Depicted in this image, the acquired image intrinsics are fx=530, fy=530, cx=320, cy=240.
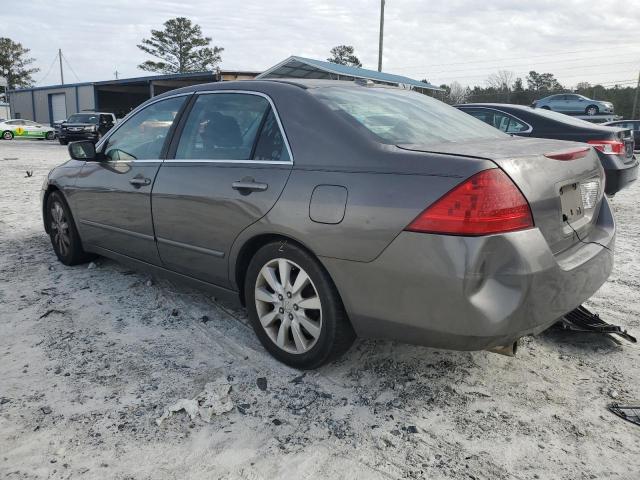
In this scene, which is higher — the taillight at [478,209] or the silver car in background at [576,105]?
the silver car in background at [576,105]

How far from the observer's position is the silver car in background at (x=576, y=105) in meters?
30.2

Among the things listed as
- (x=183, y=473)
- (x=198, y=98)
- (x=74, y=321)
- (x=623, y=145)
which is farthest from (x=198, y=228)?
(x=623, y=145)

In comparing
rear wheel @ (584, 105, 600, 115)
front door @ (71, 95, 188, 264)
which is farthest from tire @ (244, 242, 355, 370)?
rear wheel @ (584, 105, 600, 115)

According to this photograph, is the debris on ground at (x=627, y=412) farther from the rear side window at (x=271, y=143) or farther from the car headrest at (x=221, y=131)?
the car headrest at (x=221, y=131)

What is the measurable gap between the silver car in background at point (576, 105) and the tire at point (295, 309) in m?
30.9

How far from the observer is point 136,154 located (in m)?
3.96

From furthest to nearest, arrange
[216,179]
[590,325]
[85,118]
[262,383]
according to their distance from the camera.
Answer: [85,118]
[590,325]
[216,179]
[262,383]

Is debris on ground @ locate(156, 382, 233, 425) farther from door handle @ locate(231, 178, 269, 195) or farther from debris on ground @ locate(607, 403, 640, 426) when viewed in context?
debris on ground @ locate(607, 403, 640, 426)

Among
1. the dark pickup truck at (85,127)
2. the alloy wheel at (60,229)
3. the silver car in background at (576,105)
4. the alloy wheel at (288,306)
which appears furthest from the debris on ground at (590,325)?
the silver car in background at (576,105)

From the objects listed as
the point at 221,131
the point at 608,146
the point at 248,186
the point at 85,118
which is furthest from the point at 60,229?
Result: the point at 85,118

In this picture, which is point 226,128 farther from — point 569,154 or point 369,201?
point 569,154

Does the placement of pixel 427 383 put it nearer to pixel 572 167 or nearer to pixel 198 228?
pixel 572 167

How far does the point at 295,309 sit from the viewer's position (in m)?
2.84

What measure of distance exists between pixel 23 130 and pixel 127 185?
109 feet
